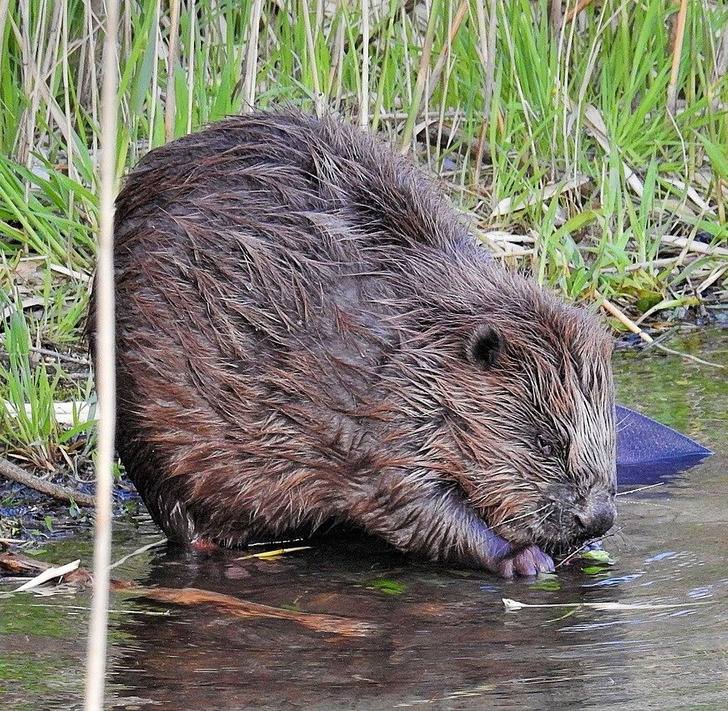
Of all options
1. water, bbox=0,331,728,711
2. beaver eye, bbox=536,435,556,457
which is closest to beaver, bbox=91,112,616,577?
beaver eye, bbox=536,435,556,457

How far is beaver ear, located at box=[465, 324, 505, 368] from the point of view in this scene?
2.57 meters

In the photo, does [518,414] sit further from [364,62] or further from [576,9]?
[576,9]

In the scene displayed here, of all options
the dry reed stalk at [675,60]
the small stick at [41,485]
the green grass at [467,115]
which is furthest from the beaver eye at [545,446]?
the dry reed stalk at [675,60]

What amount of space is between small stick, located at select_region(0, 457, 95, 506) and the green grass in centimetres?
51

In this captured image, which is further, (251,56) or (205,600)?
(251,56)

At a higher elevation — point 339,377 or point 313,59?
point 313,59

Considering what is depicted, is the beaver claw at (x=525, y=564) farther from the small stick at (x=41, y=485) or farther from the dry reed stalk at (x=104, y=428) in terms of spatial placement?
the dry reed stalk at (x=104, y=428)

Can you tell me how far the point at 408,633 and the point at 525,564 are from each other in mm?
442

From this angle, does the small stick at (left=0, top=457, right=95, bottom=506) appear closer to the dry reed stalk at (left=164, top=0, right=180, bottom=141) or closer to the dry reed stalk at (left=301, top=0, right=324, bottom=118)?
the dry reed stalk at (left=164, top=0, right=180, bottom=141)

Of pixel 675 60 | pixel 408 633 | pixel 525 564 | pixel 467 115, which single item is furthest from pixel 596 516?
pixel 675 60

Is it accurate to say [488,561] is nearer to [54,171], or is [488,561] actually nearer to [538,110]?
[54,171]

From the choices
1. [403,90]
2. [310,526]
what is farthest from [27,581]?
[403,90]

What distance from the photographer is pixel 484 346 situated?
2596mm

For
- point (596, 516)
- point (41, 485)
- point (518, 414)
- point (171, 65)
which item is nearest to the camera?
point (596, 516)
